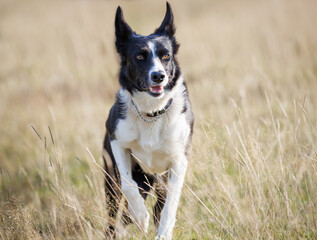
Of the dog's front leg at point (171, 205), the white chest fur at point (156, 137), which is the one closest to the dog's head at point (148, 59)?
the white chest fur at point (156, 137)

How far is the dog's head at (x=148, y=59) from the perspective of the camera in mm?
3254

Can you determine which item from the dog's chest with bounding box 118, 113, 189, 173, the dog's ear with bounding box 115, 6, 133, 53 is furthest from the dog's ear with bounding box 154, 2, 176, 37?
the dog's chest with bounding box 118, 113, 189, 173

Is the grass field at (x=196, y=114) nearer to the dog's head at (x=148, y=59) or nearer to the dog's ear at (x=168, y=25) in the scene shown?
the dog's head at (x=148, y=59)

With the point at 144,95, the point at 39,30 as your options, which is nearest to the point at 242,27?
the point at 39,30

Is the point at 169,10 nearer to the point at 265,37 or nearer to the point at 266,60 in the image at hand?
the point at 266,60

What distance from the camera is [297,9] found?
10414 millimetres

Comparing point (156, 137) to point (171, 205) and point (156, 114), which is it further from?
point (171, 205)

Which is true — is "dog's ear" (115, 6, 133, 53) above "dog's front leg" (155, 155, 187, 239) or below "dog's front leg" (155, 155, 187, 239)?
above

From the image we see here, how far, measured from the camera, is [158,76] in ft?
10.3

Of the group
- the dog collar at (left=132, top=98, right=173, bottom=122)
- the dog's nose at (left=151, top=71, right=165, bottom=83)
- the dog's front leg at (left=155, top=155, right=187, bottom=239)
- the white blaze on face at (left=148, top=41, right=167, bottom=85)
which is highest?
the white blaze on face at (left=148, top=41, right=167, bottom=85)

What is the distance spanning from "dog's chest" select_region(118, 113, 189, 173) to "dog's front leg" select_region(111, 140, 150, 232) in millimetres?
94

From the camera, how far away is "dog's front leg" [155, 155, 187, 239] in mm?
3018

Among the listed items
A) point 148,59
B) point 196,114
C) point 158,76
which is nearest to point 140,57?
point 148,59

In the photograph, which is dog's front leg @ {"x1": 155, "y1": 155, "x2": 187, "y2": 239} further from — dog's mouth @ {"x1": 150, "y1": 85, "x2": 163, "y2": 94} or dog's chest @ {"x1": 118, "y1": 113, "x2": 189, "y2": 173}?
dog's mouth @ {"x1": 150, "y1": 85, "x2": 163, "y2": 94}
